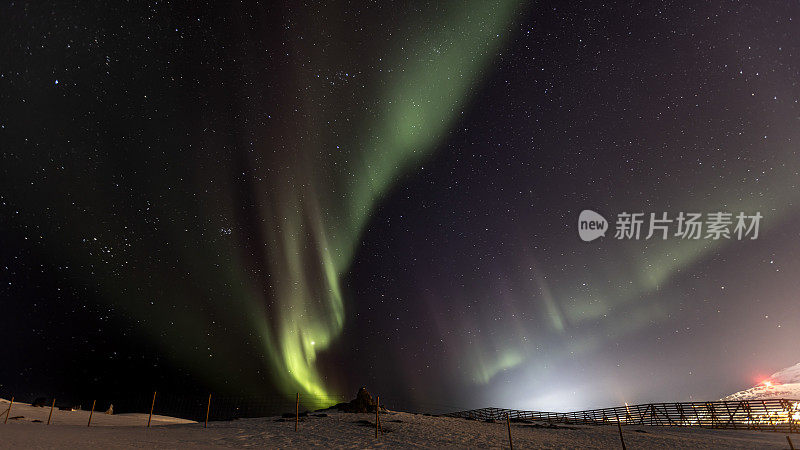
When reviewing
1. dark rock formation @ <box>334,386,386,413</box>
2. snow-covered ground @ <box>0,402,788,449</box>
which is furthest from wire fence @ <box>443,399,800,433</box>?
dark rock formation @ <box>334,386,386,413</box>

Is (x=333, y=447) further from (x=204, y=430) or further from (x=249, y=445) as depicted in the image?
(x=204, y=430)

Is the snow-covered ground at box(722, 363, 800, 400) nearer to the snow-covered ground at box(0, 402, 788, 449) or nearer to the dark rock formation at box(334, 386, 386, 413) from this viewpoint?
the snow-covered ground at box(0, 402, 788, 449)

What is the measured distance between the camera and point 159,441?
16141 millimetres

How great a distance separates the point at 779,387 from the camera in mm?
85625

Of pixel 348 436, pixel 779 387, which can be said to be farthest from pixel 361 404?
pixel 779 387

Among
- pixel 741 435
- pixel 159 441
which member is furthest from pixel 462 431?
pixel 741 435

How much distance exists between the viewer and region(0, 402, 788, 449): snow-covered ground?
16.1 m

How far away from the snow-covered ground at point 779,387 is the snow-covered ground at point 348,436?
77026 mm

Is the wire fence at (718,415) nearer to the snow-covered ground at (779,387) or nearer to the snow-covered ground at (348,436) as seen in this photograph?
the snow-covered ground at (348,436)

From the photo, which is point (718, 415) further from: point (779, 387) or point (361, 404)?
point (779, 387)

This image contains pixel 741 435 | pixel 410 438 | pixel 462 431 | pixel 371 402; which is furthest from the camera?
pixel 371 402

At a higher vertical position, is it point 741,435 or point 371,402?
point 371,402

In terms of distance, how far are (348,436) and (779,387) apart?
359 feet

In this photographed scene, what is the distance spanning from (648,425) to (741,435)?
7.64m
